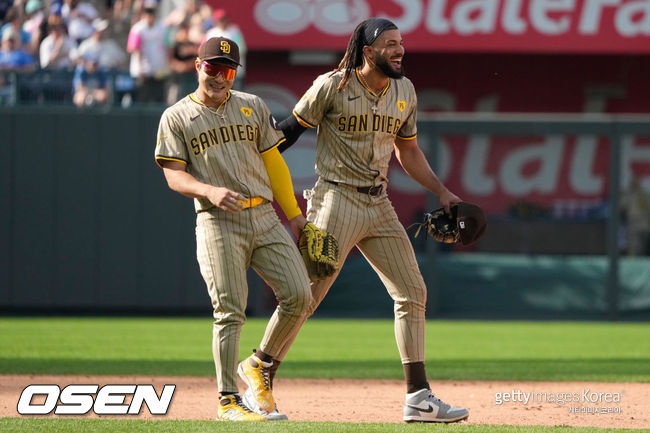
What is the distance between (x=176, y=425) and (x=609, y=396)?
10.1 feet

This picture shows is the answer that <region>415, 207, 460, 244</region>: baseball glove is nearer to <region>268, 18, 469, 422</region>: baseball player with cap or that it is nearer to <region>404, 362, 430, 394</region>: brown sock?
<region>268, 18, 469, 422</region>: baseball player with cap

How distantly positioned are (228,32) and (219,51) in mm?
8402

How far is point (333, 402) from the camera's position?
252 inches

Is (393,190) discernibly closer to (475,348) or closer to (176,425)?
(475,348)

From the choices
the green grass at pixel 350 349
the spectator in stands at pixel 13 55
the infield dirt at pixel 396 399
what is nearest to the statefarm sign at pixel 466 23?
the spectator in stands at pixel 13 55

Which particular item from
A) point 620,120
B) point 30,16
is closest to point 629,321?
point 620,120

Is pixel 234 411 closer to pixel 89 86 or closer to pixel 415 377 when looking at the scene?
pixel 415 377

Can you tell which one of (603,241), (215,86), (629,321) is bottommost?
(629,321)

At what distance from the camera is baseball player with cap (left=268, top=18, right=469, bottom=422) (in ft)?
17.8

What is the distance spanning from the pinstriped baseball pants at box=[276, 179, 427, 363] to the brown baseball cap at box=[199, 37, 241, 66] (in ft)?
2.94

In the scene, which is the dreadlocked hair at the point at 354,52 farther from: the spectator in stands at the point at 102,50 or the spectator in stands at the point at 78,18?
the spectator in stands at the point at 78,18

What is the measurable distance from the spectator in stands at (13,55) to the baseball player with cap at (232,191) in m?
9.08

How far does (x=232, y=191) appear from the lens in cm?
495

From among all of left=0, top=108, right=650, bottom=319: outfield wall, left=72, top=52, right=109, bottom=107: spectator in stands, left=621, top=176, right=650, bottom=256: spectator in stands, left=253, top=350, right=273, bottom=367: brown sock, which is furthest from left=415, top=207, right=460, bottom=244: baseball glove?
left=621, top=176, right=650, bottom=256: spectator in stands
